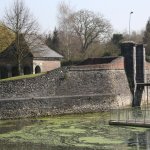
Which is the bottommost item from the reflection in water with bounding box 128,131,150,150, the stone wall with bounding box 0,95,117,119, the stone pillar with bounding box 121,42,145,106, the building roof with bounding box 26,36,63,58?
the reflection in water with bounding box 128,131,150,150

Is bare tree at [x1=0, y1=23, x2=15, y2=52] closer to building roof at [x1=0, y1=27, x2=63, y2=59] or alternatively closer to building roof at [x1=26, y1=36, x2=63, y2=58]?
building roof at [x1=0, y1=27, x2=63, y2=59]

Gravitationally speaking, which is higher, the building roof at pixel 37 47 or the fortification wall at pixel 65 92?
the building roof at pixel 37 47

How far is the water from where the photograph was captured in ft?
71.6

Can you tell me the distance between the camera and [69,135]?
24.8 metres

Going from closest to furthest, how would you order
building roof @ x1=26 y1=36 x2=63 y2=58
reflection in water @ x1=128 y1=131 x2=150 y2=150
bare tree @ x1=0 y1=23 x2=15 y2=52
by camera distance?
reflection in water @ x1=128 y1=131 x2=150 y2=150
bare tree @ x1=0 y1=23 x2=15 y2=52
building roof @ x1=26 y1=36 x2=63 y2=58

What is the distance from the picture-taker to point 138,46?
40906mm

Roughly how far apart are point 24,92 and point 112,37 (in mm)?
34852

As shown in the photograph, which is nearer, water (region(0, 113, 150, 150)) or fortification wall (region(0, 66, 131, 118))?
water (region(0, 113, 150, 150))

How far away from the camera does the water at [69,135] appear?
21.8 m

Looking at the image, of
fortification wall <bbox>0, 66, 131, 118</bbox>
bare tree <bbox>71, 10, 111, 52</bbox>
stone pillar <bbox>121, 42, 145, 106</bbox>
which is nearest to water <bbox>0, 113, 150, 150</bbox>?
fortification wall <bbox>0, 66, 131, 118</bbox>

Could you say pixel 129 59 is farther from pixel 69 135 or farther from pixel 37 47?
pixel 69 135

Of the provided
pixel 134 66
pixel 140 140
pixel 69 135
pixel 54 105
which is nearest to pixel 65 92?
pixel 54 105

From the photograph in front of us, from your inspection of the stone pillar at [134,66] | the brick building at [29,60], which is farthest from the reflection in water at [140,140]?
the brick building at [29,60]

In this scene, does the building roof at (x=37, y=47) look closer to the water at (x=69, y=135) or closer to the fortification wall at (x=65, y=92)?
the fortification wall at (x=65, y=92)
